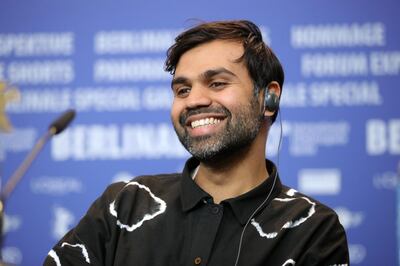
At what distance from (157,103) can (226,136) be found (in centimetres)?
135

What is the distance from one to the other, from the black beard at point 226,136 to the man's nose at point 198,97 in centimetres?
1

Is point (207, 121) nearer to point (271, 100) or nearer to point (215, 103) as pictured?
point (215, 103)

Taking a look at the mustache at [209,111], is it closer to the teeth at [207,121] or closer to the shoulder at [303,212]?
the teeth at [207,121]

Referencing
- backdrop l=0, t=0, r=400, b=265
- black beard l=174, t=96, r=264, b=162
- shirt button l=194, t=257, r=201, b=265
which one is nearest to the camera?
shirt button l=194, t=257, r=201, b=265

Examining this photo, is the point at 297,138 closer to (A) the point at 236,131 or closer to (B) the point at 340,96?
(B) the point at 340,96

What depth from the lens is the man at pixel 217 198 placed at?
1.58 m

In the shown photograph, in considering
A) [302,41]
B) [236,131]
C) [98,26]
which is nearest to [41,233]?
[98,26]

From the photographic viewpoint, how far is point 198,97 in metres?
1.68

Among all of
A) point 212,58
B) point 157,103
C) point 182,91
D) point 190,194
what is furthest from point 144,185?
point 157,103

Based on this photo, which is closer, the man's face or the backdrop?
the man's face

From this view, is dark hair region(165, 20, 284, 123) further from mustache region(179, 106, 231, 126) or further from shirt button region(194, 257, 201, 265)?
shirt button region(194, 257, 201, 265)

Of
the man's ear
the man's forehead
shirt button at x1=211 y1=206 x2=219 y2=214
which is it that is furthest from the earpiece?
shirt button at x1=211 y1=206 x2=219 y2=214

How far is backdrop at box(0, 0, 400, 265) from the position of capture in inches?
113

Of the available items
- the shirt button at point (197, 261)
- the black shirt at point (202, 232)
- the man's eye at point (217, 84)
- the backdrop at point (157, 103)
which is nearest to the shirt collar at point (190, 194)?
the black shirt at point (202, 232)
